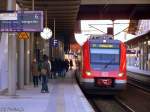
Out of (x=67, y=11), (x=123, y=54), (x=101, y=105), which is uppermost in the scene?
(x=67, y=11)

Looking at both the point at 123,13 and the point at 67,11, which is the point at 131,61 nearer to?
the point at 123,13

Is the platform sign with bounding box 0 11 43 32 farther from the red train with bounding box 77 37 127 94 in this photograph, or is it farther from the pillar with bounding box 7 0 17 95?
the red train with bounding box 77 37 127 94

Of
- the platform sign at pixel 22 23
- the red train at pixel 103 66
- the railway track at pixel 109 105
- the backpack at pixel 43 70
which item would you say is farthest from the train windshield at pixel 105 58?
the platform sign at pixel 22 23

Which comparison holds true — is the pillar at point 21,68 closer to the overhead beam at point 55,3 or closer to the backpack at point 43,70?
the backpack at point 43,70

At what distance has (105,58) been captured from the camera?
28.2 meters

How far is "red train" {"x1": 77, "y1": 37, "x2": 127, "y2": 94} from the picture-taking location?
2745cm

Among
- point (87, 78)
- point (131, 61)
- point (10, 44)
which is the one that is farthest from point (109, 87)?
point (131, 61)

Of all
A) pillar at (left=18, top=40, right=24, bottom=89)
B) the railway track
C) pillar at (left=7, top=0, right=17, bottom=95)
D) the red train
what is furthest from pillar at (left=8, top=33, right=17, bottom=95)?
the red train

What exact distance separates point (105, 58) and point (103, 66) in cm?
55

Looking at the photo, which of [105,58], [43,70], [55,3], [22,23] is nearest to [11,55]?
[22,23]

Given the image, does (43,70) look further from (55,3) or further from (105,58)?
(55,3)

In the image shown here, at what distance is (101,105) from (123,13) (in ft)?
77.5

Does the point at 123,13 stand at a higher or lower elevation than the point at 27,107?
higher

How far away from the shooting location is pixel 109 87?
27484mm
